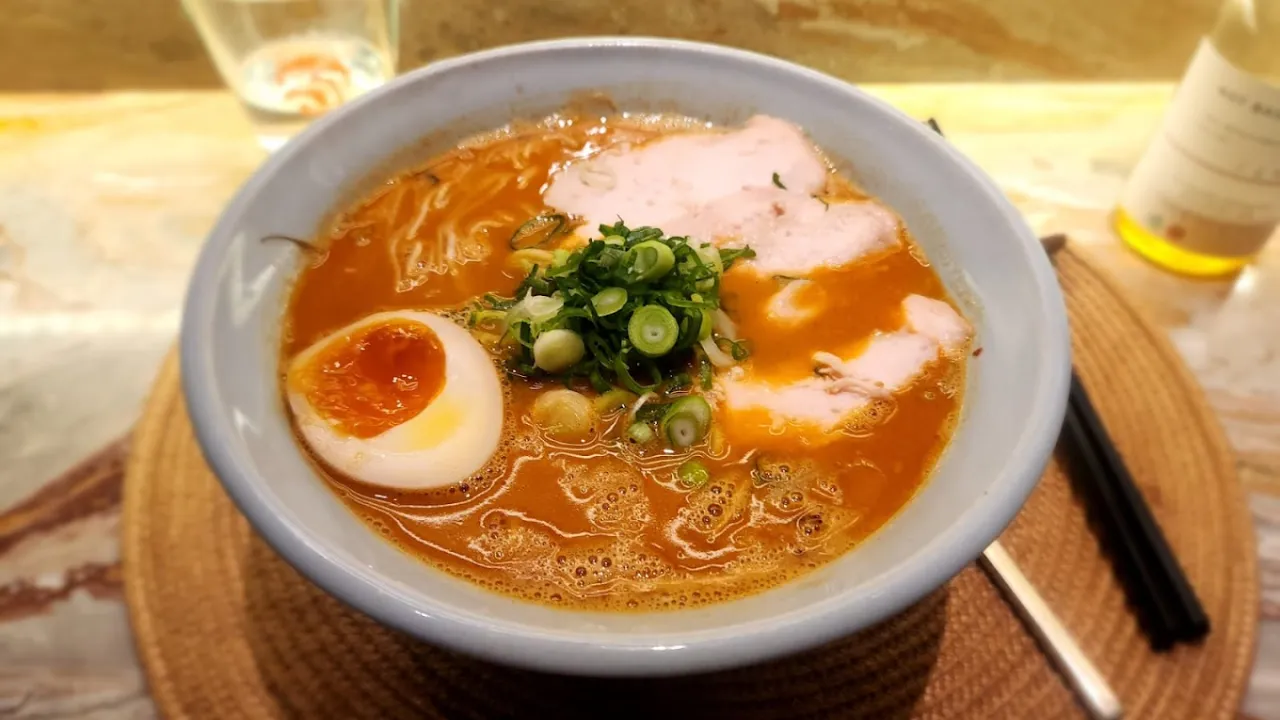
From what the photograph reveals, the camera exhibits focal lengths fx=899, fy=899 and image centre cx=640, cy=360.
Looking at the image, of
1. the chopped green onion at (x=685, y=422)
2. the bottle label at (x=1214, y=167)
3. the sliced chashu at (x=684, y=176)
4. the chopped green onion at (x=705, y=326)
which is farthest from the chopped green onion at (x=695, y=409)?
the bottle label at (x=1214, y=167)

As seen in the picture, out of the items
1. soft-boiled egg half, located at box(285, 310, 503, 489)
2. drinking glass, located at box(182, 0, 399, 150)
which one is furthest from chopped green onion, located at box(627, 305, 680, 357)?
drinking glass, located at box(182, 0, 399, 150)

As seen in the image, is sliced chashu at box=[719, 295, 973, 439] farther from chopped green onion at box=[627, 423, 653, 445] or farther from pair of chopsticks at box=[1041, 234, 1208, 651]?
pair of chopsticks at box=[1041, 234, 1208, 651]

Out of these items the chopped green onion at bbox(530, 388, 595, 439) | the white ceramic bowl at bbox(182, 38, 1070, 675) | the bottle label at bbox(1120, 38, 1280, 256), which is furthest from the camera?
the bottle label at bbox(1120, 38, 1280, 256)

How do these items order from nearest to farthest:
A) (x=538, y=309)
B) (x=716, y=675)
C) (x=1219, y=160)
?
(x=716, y=675)
(x=538, y=309)
(x=1219, y=160)

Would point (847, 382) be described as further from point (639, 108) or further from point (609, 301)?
point (639, 108)

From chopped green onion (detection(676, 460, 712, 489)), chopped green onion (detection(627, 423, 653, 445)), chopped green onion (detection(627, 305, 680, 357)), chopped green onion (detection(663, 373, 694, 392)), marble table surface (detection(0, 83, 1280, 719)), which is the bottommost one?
marble table surface (detection(0, 83, 1280, 719))

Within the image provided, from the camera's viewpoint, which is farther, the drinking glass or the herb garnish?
the drinking glass

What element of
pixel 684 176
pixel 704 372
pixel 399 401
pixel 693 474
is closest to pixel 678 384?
pixel 704 372
